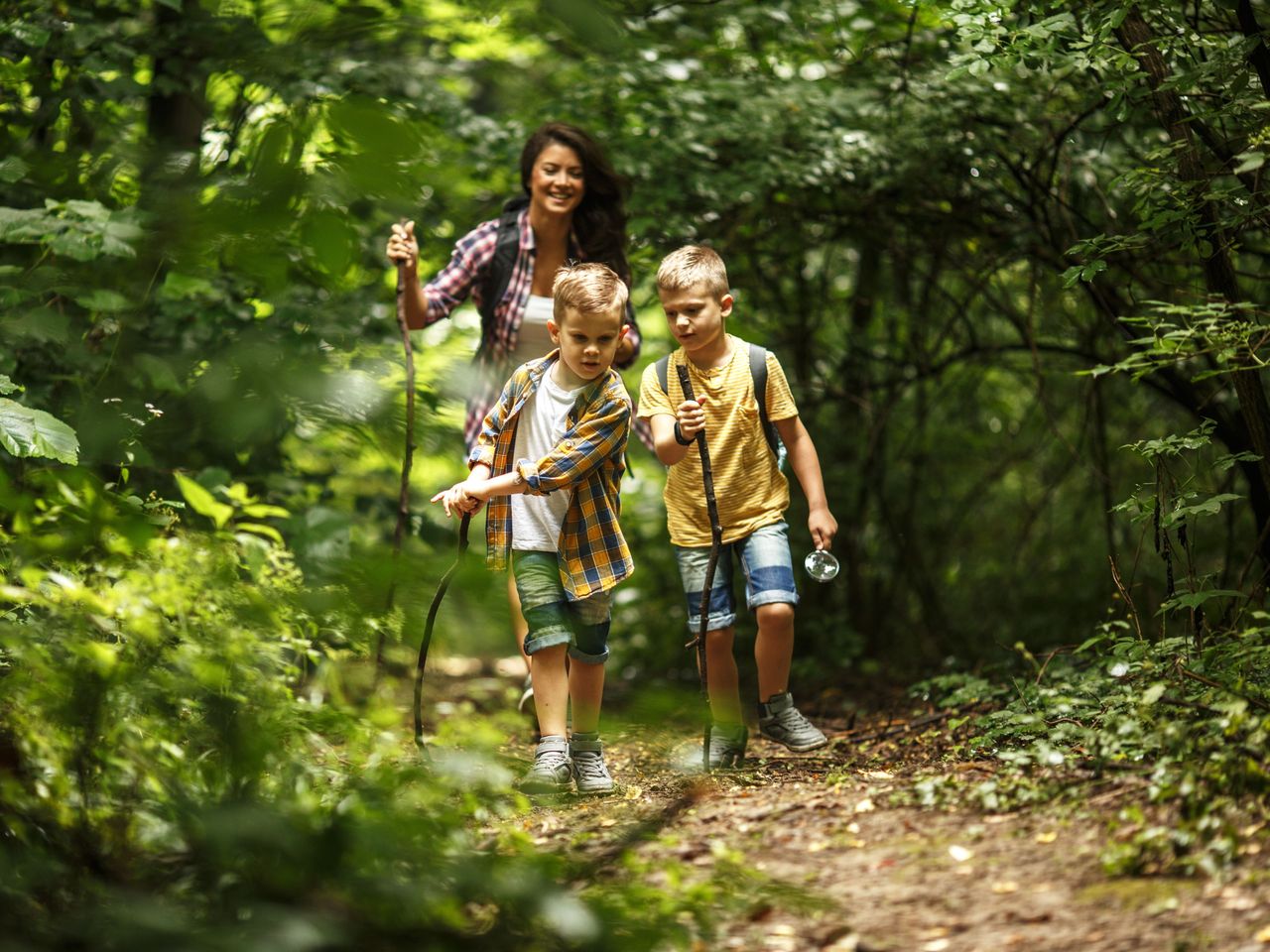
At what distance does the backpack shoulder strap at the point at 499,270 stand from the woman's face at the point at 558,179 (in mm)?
150

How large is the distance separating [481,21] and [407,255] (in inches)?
106

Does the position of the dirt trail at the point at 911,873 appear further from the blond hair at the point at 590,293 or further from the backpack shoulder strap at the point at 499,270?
the backpack shoulder strap at the point at 499,270

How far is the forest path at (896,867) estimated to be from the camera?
2.20m

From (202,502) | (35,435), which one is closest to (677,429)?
(202,502)

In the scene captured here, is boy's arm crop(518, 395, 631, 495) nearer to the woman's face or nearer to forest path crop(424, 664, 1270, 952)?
forest path crop(424, 664, 1270, 952)

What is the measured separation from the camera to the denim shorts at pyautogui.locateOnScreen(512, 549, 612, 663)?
11.3 ft

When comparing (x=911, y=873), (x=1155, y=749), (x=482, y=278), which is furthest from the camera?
(x=482, y=278)

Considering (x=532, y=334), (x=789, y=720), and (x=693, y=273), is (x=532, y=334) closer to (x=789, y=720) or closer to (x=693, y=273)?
(x=693, y=273)

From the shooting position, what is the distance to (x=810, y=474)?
12.3 ft

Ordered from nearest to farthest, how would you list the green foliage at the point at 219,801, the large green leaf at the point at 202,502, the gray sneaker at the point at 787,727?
1. the green foliage at the point at 219,801
2. the large green leaf at the point at 202,502
3. the gray sneaker at the point at 787,727

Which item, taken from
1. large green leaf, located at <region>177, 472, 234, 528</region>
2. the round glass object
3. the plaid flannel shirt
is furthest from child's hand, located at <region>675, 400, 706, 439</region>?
large green leaf, located at <region>177, 472, 234, 528</region>

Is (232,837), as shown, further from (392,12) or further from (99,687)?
(392,12)

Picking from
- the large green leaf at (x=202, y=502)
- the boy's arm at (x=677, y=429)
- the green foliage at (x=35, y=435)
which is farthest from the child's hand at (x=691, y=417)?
the green foliage at (x=35, y=435)

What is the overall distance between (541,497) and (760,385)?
76 cm
